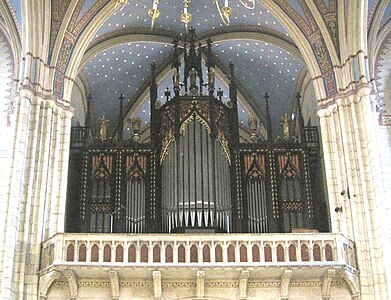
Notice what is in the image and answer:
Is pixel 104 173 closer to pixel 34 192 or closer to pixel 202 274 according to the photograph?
pixel 34 192

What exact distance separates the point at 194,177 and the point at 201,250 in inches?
117

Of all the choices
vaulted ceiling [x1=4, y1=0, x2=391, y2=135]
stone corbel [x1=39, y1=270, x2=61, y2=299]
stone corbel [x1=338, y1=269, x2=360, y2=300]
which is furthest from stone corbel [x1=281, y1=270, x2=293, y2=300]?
vaulted ceiling [x1=4, y1=0, x2=391, y2=135]

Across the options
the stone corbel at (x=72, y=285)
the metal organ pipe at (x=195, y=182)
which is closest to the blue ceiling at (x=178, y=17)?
the metal organ pipe at (x=195, y=182)

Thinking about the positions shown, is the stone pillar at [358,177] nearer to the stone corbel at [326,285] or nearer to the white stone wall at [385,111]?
the white stone wall at [385,111]

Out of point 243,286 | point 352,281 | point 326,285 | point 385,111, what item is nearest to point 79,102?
point 243,286

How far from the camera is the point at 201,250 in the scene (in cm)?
1828

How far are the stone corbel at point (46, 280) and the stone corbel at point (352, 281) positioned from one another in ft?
22.3

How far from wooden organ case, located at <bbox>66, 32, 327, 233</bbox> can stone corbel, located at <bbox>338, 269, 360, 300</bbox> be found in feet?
9.15

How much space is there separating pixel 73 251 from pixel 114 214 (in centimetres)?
278

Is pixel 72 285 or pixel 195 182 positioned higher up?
pixel 195 182

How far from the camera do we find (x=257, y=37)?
77.7ft

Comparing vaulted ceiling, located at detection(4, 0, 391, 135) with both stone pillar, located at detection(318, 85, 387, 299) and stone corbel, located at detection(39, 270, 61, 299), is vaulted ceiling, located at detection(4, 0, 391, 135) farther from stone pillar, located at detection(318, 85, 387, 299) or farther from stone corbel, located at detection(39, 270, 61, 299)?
stone corbel, located at detection(39, 270, 61, 299)

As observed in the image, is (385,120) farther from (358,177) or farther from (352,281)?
(352,281)

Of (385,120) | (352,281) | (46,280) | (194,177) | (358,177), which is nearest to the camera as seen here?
(46,280)
